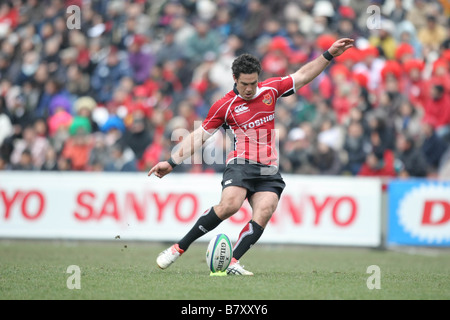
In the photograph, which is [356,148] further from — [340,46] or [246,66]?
[246,66]

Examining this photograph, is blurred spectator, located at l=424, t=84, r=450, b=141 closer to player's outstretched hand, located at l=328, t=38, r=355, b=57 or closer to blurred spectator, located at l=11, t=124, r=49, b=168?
player's outstretched hand, located at l=328, t=38, r=355, b=57

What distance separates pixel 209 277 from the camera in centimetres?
874

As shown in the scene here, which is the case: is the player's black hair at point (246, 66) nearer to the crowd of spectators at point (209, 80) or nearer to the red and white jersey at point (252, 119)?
the red and white jersey at point (252, 119)

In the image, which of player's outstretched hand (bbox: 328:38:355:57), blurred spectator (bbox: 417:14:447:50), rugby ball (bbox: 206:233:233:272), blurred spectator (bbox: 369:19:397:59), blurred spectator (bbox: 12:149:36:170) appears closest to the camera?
rugby ball (bbox: 206:233:233:272)

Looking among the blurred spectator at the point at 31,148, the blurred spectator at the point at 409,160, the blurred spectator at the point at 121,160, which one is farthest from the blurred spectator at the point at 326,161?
the blurred spectator at the point at 31,148

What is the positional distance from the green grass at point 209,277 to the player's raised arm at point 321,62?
2256 millimetres

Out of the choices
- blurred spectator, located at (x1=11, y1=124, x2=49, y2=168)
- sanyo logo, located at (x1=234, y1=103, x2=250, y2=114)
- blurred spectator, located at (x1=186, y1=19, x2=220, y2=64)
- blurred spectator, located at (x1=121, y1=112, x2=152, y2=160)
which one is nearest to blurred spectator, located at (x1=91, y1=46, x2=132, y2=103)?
blurred spectator, located at (x1=186, y1=19, x2=220, y2=64)

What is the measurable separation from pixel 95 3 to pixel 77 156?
257 inches

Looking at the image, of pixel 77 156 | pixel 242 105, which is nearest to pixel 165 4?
pixel 77 156

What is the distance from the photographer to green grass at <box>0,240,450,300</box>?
24.5 feet

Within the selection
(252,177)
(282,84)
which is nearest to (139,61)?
(282,84)

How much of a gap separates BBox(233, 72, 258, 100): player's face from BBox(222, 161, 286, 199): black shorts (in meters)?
0.79

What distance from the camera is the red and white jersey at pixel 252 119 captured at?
9078 millimetres

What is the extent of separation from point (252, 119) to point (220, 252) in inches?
60.8
